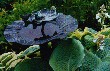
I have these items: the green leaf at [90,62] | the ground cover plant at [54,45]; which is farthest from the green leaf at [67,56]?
the green leaf at [90,62]

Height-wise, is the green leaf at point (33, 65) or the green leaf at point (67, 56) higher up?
the green leaf at point (67, 56)

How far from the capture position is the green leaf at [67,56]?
316cm

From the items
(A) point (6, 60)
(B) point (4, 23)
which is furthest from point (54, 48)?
(B) point (4, 23)

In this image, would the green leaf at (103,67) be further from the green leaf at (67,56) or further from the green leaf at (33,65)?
the green leaf at (33,65)

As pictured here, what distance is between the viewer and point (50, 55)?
3.42 meters

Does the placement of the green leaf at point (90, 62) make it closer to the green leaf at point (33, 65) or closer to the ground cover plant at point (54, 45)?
the ground cover plant at point (54, 45)

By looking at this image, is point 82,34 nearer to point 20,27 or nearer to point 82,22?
point 20,27

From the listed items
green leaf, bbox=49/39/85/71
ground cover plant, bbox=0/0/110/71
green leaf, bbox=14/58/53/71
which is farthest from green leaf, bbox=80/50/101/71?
green leaf, bbox=14/58/53/71

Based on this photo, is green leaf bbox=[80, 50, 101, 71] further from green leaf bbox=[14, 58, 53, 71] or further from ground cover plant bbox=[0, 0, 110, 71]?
green leaf bbox=[14, 58, 53, 71]

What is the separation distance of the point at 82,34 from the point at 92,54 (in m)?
0.46

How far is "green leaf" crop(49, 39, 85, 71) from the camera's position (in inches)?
124

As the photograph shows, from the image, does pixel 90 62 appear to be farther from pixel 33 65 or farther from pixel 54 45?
pixel 33 65

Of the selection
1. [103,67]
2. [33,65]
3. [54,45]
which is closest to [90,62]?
[103,67]

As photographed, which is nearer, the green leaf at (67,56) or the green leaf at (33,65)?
the green leaf at (67,56)
